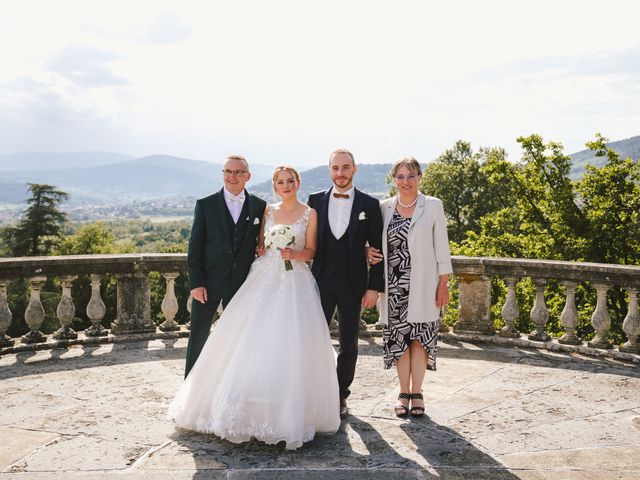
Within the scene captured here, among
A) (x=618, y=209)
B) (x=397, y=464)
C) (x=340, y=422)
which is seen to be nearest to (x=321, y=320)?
(x=340, y=422)

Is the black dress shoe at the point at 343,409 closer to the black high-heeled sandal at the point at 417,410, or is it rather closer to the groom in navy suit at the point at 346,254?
the groom in navy suit at the point at 346,254

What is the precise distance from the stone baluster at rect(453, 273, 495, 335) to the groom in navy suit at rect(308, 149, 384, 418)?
2.90 m

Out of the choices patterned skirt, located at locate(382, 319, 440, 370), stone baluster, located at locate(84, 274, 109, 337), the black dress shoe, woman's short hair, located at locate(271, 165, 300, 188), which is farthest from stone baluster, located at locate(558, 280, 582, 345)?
stone baluster, located at locate(84, 274, 109, 337)

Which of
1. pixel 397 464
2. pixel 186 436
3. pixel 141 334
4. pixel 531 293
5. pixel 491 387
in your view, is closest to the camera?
pixel 397 464

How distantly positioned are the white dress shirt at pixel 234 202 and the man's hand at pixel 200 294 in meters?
0.62

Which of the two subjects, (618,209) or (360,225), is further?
(618,209)

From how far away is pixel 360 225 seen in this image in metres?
4.67

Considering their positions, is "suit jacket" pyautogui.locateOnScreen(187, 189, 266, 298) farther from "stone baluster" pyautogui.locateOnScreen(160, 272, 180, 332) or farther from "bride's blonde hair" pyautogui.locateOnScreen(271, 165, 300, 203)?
"stone baluster" pyautogui.locateOnScreen(160, 272, 180, 332)

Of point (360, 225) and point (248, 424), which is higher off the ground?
point (360, 225)

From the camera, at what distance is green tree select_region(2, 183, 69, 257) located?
43.2 meters

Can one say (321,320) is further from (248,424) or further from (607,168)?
(607,168)

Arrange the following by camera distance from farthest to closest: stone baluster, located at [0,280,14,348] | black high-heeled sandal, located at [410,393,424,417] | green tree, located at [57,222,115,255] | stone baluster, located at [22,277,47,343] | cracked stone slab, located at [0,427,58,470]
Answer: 1. green tree, located at [57,222,115,255]
2. stone baluster, located at [22,277,47,343]
3. stone baluster, located at [0,280,14,348]
4. black high-heeled sandal, located at [410,393,424,417]
5. cracked stone slab, located at [0,427,58,470]

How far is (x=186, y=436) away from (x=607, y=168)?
65.7 ft

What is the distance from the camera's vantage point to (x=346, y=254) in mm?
4672
